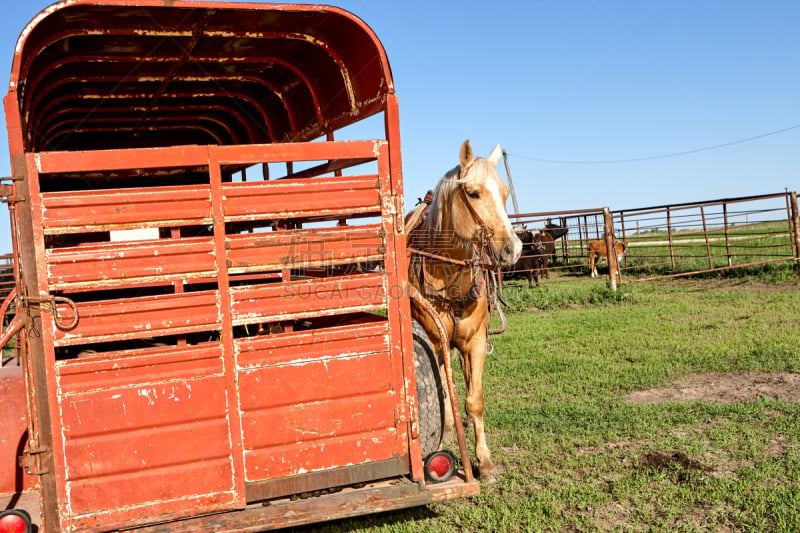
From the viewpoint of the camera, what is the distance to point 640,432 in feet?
17.0

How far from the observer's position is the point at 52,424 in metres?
2.99

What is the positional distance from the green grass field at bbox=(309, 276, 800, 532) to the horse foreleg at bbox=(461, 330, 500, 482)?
164 mm

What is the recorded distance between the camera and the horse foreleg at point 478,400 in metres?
4.60

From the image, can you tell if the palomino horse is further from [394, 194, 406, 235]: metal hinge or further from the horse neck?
[394, 194, 406, 235]: metal hinge

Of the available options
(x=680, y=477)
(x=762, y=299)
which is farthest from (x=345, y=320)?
(x=762, y=299)

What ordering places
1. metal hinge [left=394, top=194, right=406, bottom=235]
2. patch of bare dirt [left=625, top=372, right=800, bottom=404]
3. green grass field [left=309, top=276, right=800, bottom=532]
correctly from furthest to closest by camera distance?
patch of bare dirt [left=625, top=372, right=800, bottom=404] < green grass field [left=309, top=276, right=800, bottom=532] < metal hinge [left=394, top=194, right=406, bottom=235]

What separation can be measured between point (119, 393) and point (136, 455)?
12.5 inches

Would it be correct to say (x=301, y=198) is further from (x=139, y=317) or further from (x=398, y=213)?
(x=139, y=317)

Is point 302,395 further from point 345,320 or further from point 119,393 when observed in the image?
point 345,320

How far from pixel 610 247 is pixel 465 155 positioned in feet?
38.1

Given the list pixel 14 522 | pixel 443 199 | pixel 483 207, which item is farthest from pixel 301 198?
pixel 14 522

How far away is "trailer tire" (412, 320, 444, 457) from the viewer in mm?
4164

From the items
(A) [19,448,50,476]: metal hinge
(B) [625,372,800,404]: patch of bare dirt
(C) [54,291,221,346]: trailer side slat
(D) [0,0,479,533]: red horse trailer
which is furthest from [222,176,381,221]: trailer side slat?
(B) [625,372,800,404]: patch of bare dirt

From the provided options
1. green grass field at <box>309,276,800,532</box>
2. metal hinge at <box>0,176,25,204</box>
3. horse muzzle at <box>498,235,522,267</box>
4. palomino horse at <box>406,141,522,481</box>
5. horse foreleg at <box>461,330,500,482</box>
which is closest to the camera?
metal hinge at <box>0,176,25,204</box>
